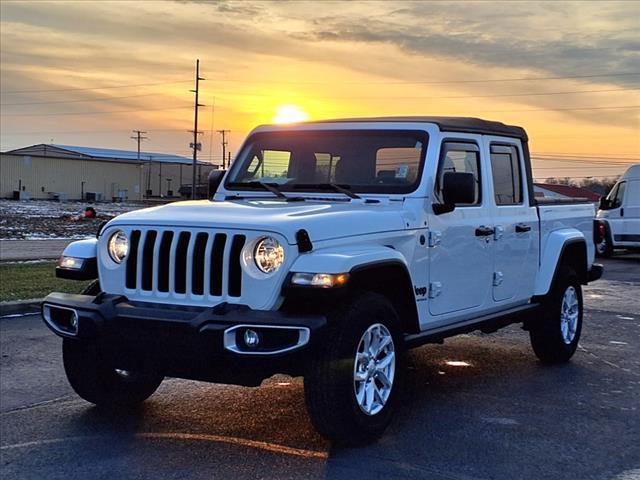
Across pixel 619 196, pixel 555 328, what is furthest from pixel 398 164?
pixel 619 196

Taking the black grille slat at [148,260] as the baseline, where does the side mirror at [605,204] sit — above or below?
below

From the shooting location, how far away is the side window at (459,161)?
A: 6031mm

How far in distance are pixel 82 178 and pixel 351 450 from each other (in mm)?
77065

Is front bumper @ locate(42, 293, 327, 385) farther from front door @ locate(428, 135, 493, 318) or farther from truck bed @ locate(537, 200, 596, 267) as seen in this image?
truck bed @ locate(537, 200, 596, 267)

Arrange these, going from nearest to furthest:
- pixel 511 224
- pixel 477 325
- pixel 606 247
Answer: pixel 477 325 → pixel 511 224 → pixel 606 247

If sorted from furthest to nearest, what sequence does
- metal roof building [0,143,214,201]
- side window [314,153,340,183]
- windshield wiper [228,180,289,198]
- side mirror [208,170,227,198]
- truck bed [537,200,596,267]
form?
metal roof building [0,143,214,201], truck bed [537,200,596,267], side mirror [208,170,227,198], side window [314,153,340,183], windshield wiper [228,180,289,198]

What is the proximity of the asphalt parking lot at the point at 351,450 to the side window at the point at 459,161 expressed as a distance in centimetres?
159

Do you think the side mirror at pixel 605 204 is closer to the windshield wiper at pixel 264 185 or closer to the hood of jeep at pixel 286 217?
the windshield wiper at pixel 264 185

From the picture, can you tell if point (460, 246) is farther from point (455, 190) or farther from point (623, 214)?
point (623, 214)

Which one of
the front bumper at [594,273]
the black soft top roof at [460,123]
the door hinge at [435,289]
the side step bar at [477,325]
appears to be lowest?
the side step bar at [477,325]

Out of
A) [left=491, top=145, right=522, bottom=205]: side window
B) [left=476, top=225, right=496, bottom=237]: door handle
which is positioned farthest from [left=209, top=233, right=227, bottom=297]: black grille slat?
[left=491, top=145, right=522, bottom=205]: side window

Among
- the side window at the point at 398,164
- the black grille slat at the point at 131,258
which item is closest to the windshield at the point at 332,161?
the side window at the point at 398,164

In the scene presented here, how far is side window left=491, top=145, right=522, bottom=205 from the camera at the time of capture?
687 cm

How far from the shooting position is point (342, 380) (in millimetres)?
4688
